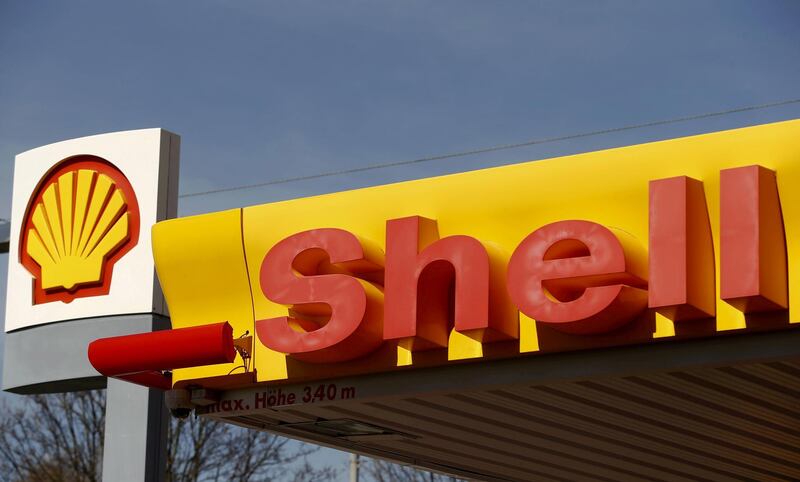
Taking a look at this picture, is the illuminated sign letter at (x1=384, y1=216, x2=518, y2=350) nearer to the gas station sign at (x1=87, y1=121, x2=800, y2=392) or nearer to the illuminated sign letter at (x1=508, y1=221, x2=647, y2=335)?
the gas station sign at (x1=87, y1=121, x2=800, y2=392)

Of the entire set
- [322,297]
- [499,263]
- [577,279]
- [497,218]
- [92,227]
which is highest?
[92,227]

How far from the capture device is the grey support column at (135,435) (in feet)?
65.5

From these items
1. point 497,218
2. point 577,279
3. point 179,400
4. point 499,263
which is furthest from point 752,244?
point 179,400

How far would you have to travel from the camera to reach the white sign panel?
2030cm

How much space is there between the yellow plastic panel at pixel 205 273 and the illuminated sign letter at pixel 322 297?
788 mm

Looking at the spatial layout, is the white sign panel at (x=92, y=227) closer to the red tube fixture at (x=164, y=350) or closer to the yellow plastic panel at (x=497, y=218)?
the yellow plastic panel at (x=497, y=218)

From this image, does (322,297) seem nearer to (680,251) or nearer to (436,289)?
(436,289)

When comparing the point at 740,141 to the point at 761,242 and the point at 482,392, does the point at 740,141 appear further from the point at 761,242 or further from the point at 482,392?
the point at 482,392

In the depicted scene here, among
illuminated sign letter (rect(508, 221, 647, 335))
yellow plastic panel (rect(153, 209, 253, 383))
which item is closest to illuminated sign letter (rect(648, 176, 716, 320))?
illuminated sign letter (rect(508, 221, 647, 335))

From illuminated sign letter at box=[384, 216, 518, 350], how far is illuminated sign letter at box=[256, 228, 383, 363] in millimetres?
300

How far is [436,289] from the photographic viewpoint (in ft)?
50.7

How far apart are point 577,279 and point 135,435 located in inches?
322

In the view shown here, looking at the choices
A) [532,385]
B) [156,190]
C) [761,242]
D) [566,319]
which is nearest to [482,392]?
[532,385]

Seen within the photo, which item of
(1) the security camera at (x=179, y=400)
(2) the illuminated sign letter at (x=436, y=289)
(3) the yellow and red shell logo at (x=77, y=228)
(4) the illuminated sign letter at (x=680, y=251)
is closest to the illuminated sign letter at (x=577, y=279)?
(4) the illuminated sign letter at (x=680, y=251)
